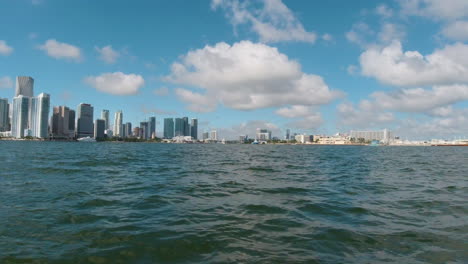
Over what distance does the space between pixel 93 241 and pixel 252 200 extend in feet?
26.6

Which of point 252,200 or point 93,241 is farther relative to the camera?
point 252,200

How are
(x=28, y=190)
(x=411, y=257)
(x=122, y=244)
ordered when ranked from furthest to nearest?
(x=28, y=190)
(x=122, y=244)
(x=411, y=257)

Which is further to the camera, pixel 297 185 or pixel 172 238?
pixel 297 185

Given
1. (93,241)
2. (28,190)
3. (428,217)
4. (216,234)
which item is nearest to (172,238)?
(216,234)

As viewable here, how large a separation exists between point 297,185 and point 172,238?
12.7 meters

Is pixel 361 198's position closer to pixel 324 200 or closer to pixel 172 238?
pixel 324 200

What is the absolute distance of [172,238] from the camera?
341 inches

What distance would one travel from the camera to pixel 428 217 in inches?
453

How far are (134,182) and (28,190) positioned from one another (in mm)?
6276

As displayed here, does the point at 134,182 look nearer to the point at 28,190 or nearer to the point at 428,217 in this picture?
the point at 28,190

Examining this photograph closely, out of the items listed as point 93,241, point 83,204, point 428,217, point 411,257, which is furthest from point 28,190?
point 428,217

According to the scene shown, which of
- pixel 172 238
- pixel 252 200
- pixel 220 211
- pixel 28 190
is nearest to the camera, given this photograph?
pixel 172 238

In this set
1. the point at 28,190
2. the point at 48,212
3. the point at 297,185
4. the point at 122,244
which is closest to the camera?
the point at 122,244

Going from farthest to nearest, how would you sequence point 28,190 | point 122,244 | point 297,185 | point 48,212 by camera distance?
point 297,185
point 28,190
point 48,212
point 122,244
